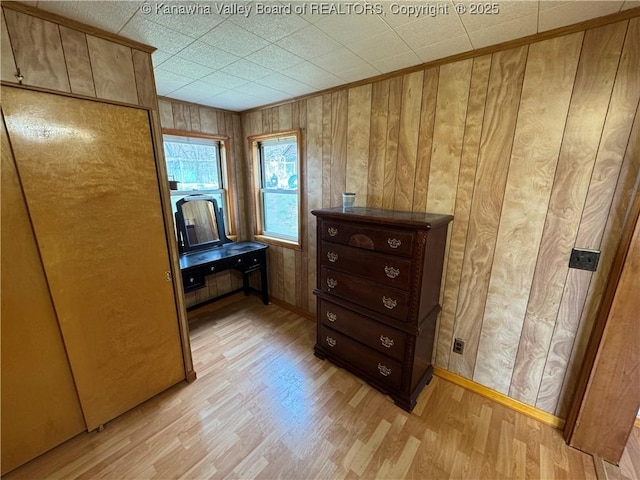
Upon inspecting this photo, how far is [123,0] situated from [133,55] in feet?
1.33

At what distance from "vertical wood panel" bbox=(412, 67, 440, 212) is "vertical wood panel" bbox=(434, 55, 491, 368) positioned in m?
0.22

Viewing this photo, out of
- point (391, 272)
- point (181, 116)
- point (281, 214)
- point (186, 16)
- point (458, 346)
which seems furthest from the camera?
point (281, 214)

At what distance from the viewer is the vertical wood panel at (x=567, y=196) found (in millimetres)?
1307

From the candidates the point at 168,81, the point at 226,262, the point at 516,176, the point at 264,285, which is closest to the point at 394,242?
the point at 516,176

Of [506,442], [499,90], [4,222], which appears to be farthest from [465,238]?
[4,222]

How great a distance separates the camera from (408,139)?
1.94 meters

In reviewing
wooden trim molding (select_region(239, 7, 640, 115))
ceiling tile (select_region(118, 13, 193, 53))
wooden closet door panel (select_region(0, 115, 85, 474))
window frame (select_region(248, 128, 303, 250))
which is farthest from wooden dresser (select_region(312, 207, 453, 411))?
wooden closet door panel (select_region(0, 115, 85, 474))

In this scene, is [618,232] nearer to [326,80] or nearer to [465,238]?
[465,238]

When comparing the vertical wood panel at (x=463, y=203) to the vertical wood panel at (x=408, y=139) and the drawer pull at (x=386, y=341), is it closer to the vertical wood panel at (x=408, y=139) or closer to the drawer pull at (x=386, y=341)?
the vertical wood panel at (x=408, y=139)

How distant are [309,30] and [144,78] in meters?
1.00

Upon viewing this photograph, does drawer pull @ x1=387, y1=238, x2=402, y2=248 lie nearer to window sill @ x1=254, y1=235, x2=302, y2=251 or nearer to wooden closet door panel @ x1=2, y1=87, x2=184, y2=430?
window sill @ x1=254, y1=235, x2=302, y2=251

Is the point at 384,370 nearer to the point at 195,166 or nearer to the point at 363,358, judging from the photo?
the point at 363,358

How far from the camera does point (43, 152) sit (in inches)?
50.5

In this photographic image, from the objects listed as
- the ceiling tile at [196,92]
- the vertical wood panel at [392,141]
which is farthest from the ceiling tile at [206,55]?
the vertical wood panel at [392,141]
